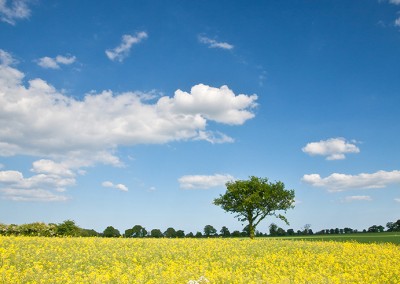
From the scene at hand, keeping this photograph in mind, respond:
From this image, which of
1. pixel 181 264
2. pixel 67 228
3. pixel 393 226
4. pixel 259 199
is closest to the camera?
pixel 181 264

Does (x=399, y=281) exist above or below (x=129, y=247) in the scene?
below

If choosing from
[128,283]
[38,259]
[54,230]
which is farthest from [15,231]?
[128,283]

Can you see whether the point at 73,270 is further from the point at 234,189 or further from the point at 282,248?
the point at 234,189

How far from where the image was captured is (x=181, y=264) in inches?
762

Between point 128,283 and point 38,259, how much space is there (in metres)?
6.99

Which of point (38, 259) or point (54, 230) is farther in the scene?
point (54, 230)

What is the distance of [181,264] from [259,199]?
41817 mm

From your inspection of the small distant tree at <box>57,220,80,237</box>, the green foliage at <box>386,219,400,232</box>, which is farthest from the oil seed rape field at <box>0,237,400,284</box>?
the green foliage at <box>386,219,400,232</box>

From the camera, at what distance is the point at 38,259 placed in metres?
18.2

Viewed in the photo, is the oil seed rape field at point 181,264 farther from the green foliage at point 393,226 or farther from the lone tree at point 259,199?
the green foliage at point 393,226

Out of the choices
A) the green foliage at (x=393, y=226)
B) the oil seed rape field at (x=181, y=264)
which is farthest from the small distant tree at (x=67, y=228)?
the green foliage at (x=393, y=226)

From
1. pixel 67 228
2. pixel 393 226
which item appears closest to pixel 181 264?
pixel 67 228

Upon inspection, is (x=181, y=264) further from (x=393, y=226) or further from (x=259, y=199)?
(x=393, y=226)

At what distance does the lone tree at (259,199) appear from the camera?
6047 cm
